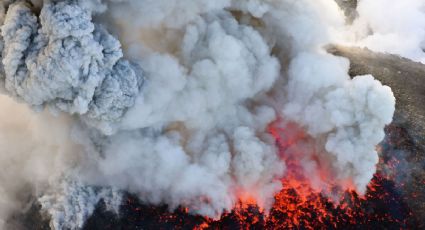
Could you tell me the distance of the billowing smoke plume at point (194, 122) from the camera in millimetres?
18859

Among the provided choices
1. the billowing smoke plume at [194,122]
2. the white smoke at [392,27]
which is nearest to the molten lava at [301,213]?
the billowing smoke plume at [194,122]

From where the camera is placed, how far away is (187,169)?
19734 millimetres

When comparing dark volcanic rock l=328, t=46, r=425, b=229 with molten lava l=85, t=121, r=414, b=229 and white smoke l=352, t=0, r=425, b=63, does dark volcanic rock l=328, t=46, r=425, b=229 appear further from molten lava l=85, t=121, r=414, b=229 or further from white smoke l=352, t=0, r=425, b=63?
white smoke l=352, t=0, r=425, b=63

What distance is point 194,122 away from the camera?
20.4 metres

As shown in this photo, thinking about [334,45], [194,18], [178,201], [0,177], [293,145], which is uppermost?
[194,18]

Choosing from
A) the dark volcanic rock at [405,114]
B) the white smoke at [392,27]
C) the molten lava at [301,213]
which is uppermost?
the white smoke at [392,27]

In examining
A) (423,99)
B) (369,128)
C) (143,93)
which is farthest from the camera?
(423,99)

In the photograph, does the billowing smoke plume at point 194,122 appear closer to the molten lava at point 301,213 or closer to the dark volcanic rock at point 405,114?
the molten lava at point 301,213

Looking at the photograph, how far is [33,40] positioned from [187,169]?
24.6ft

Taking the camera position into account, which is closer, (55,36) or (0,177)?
(55,36)

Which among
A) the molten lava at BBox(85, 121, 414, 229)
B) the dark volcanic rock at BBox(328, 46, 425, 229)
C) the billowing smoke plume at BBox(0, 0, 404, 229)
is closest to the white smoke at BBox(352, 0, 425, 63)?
the dark volcanic rock at BBox(328, 46, 425, 229)

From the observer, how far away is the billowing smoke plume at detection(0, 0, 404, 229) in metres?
18.9

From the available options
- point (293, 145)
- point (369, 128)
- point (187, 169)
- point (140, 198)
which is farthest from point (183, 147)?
point (369, 128)

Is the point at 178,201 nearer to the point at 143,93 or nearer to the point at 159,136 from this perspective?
the point at 159,136
